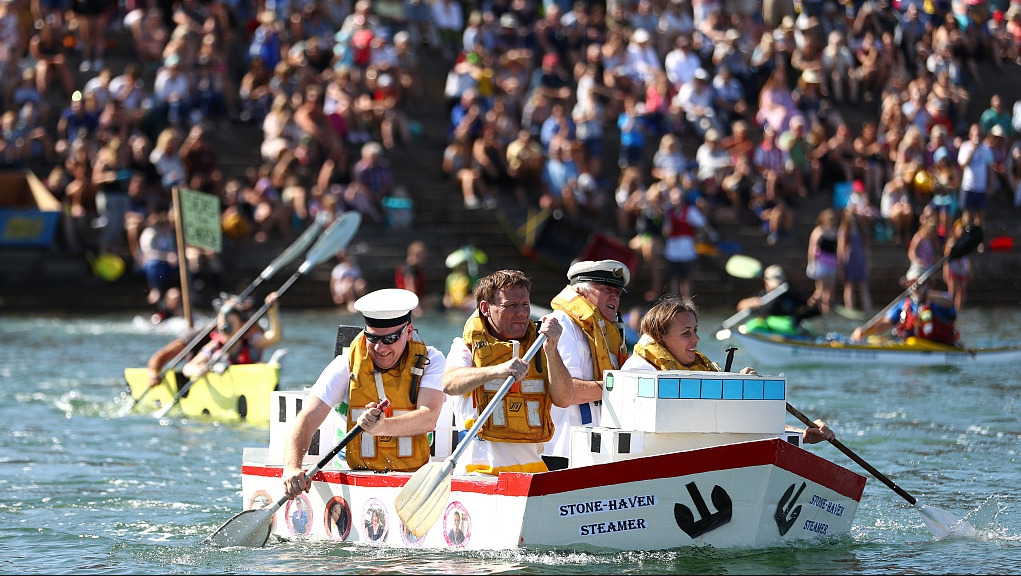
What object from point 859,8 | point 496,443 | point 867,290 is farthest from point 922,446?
point 859,8

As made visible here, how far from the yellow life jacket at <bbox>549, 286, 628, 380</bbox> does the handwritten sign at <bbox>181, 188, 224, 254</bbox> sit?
7693mm

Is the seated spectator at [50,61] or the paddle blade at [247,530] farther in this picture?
the seated spectator at [50,61]

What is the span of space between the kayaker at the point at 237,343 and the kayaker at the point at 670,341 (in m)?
6.93

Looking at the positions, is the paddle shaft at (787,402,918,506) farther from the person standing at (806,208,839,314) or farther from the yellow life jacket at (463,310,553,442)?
the person standing at (806,208,839,314)

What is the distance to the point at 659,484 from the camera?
769 cm

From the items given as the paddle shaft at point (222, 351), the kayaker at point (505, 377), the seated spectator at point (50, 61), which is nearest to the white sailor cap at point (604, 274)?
the kayaker at point (505, 377)

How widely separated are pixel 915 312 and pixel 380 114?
9.44 meters

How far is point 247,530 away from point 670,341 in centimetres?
239

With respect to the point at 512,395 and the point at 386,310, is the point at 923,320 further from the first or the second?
the point at 386,310

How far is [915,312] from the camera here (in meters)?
18.2

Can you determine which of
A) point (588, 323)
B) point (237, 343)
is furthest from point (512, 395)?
point (237, 343)

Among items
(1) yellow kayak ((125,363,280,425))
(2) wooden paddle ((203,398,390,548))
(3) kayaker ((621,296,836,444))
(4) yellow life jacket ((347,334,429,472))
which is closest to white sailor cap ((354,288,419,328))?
(4) yellow life jacket ((347,334,429,472))

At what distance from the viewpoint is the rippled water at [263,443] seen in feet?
26.5

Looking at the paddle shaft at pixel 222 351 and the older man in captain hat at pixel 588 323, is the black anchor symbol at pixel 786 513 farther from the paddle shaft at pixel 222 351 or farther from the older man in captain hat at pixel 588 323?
the paddle shaft at pixel 222 351
